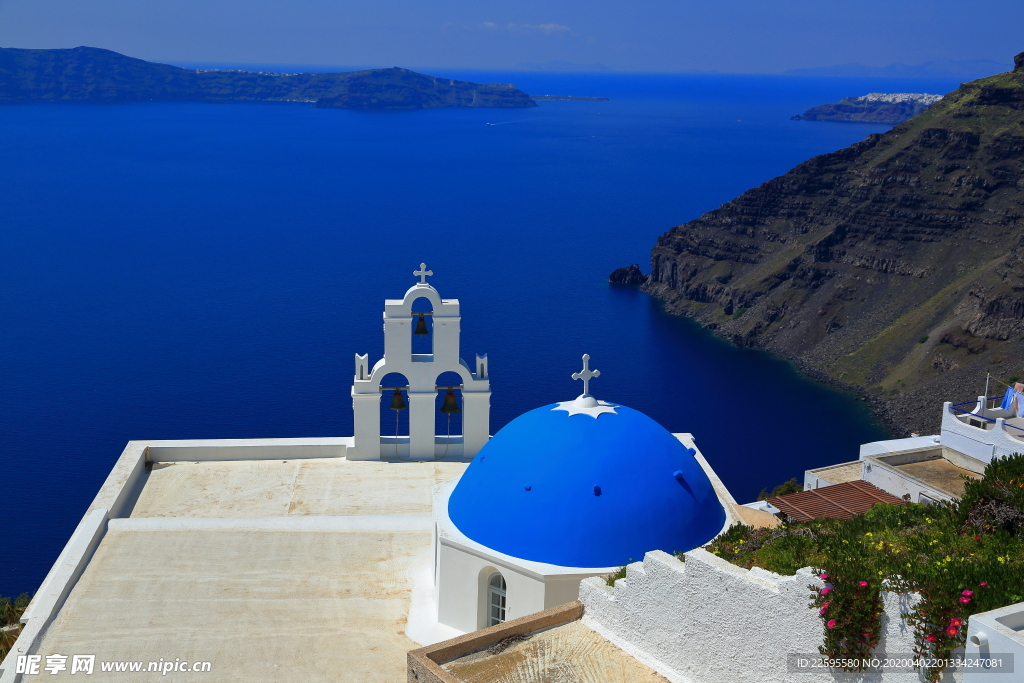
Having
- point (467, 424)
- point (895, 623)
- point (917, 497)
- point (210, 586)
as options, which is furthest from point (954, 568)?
point (917, 497)

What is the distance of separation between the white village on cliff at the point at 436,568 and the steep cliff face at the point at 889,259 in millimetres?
56895

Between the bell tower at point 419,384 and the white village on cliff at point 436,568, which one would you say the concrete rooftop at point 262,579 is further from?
the bell tower at point 419,384

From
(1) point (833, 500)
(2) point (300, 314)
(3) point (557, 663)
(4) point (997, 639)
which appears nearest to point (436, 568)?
(3) point (557, 663)

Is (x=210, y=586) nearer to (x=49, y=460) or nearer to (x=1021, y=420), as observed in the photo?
(x=1021, y=420)

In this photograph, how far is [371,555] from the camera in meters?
18.6

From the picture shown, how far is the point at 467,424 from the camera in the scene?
22.9 m

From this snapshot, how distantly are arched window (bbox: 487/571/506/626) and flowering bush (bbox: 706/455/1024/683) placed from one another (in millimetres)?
4251

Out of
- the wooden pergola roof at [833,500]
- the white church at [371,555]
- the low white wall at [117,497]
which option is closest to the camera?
the white church at [371,555]

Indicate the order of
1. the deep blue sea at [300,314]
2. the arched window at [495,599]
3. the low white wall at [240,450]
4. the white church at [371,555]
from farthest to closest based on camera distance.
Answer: the deep blue sea at [300,314], the low white wall at [240,450], the arched window at [495,599], the white church at [371,555]

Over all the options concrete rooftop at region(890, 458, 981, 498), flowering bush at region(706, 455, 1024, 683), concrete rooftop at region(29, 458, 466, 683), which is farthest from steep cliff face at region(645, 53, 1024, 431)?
flowering bush at region(706, 455, 1024, 683)

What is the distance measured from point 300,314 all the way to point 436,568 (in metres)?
68.3

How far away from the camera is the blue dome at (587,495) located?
49.6ft

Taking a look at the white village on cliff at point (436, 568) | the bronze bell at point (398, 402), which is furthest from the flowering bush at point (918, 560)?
the bronze bell at point (398, 402)

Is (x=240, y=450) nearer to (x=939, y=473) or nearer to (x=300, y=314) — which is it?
(x=939, y=473)
